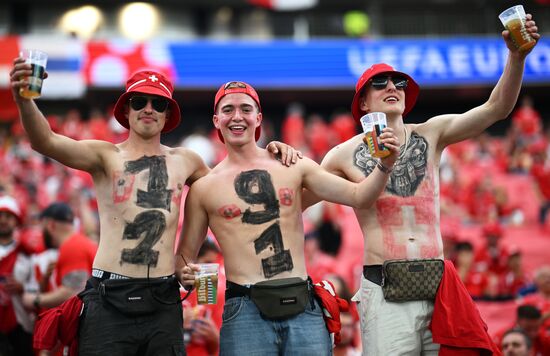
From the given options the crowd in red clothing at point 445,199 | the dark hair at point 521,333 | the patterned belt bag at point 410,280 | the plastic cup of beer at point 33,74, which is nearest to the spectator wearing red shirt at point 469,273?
the crowd in red clothing at point 445,199

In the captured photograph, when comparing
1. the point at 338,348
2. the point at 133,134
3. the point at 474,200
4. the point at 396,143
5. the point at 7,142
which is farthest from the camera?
the point at 7,142

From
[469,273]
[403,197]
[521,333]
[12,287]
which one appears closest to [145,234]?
[403,197]

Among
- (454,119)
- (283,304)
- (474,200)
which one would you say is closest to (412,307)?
(283,304)

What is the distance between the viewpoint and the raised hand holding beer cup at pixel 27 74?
3.82m

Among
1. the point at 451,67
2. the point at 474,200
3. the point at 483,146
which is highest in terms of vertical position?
the point at 451,67

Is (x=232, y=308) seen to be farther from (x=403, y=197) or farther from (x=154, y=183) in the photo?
(x=403, y=197)

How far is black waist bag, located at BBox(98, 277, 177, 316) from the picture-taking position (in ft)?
13.3

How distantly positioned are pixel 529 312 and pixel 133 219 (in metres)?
3.99

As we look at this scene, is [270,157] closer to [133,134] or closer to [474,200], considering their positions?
[133,134]

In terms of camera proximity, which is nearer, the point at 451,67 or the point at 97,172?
the point at 97,172

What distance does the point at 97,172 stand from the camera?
4332 millimetres

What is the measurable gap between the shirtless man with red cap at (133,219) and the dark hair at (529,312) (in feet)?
10.9

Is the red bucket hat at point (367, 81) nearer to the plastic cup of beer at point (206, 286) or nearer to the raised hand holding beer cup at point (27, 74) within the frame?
the plastic cup of beer at point (206, 286)

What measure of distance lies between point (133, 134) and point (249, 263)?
1.05 m
